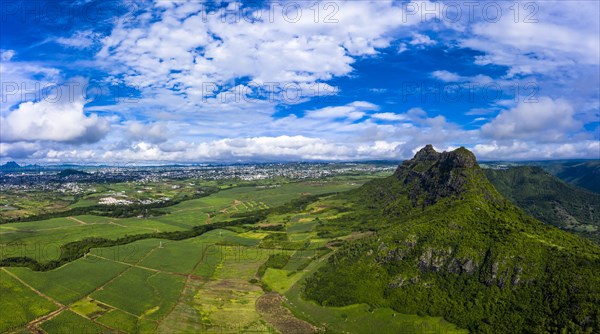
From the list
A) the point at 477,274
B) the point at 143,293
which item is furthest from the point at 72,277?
the point at 477,274

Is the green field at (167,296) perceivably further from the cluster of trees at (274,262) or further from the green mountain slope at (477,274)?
the green mountain slope at (477,274)

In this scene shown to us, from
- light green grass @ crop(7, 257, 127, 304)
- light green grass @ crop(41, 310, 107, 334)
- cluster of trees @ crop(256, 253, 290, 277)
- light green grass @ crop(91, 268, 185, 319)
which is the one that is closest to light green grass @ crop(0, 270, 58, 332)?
light green grass @ crop(7, 257, 127, 304)

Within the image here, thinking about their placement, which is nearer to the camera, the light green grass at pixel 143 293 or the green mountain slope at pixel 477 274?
the green mountain slope at pixel 477 274

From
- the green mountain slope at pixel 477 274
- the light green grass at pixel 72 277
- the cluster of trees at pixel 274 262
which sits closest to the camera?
the green mountain slope at pixel 477 274

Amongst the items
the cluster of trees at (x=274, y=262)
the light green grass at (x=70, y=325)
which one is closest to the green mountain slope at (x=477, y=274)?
the cluster of trees at (x=274, y=262)

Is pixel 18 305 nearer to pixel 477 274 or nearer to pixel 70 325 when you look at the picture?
pixel 70 325

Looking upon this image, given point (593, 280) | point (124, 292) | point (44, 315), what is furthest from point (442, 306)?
point (44, 315)

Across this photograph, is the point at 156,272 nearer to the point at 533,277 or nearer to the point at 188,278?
the point at 188,278

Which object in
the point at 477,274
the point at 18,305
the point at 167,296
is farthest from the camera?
the point at 167,296
